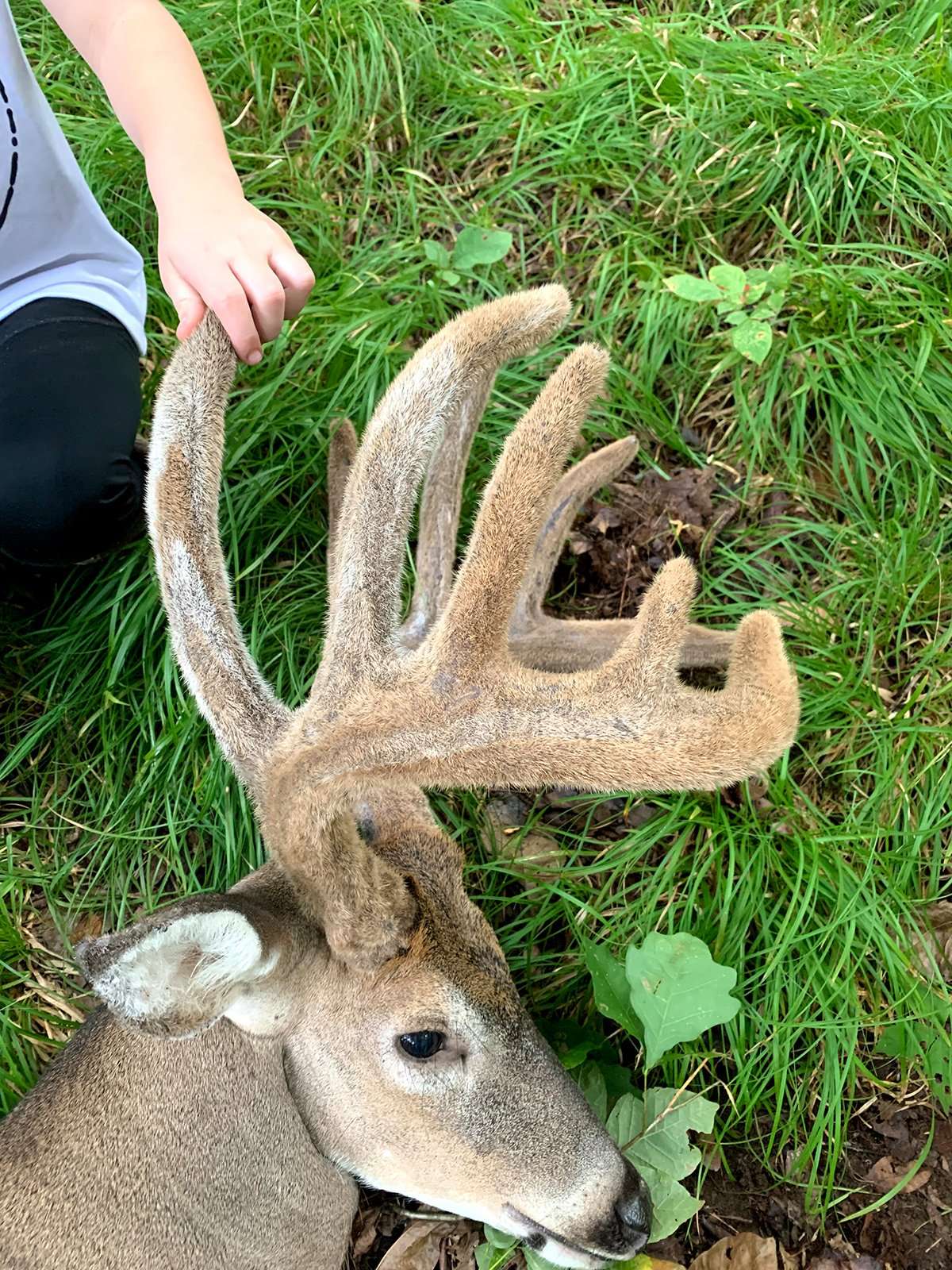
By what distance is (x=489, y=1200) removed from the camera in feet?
6.96

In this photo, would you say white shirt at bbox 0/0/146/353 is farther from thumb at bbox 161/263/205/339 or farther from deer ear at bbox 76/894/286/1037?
deer ear at bbox 76/894/286/1037

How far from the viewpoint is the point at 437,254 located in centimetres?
355

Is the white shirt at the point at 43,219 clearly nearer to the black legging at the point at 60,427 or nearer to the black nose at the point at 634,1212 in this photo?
the black legging at the point at 60,427

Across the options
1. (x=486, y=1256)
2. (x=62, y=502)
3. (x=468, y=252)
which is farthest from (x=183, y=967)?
(x=468, y=252)

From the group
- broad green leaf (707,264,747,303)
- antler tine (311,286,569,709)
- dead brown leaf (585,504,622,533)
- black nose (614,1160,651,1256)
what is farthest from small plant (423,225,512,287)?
black nose (614,1160,651,1256)

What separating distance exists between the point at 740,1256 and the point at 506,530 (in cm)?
191

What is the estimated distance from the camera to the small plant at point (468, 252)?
3.49m

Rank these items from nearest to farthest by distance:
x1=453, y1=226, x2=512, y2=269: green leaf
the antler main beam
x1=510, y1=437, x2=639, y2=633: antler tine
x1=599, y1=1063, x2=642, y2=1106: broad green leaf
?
the antler main beam < x1=599, y1=1063, x2=642, y2=1106: broad green leaf < x1=510, y1=437, x2=639, y2=633: antler tine < x1=453, y1=226, x2=512, y2=269: green leaf

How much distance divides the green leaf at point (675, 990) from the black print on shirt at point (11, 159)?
8.26 ft

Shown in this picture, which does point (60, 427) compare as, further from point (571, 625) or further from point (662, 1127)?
point (662, 1127)

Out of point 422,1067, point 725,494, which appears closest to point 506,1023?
point 422,1067

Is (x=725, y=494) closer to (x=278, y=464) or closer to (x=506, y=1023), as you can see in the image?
(x=278, y=464)

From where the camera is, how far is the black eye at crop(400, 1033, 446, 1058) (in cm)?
203

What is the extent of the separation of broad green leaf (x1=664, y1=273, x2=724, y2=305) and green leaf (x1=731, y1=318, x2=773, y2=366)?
0.14 meters
